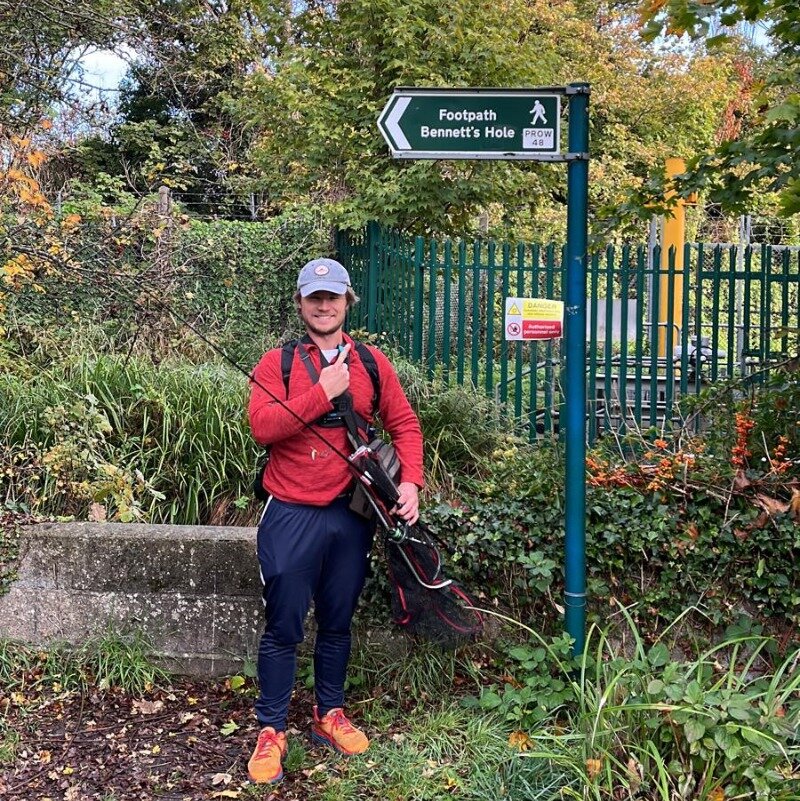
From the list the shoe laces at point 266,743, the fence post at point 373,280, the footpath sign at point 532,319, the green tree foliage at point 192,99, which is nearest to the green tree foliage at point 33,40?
the green tree foliage at point 192,99

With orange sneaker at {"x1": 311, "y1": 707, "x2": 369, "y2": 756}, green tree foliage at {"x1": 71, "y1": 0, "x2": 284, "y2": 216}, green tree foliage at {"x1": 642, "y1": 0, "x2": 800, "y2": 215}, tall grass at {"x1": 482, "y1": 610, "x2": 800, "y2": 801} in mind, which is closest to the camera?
tall grass at {"x1": 482, "y1": 610, "x2": 800, "y2": 801}

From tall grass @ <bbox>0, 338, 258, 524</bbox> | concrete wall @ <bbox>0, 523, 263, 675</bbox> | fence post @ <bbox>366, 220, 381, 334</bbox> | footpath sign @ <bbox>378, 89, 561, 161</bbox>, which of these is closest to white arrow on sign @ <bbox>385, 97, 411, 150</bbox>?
footpath sign @ <bbox>378, 89, 561, 161</bbox>

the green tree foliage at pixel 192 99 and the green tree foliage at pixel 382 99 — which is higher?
the green tree foliage at pixel 192 99

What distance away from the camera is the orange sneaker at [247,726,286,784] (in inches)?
129

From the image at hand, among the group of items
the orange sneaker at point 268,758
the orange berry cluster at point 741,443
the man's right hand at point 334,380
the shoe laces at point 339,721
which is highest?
the man's right hand at point 334,380

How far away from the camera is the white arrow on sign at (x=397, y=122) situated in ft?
10.5

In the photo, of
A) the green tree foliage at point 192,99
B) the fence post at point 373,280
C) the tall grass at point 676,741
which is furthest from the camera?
the green tree foliage at point 192,99

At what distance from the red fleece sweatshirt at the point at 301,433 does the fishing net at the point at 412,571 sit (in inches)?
4.2

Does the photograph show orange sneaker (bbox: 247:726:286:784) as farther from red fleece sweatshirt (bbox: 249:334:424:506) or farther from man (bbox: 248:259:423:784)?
red fleece sweatshirt (bbox: 249:334:424:506)

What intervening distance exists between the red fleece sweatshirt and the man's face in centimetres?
9

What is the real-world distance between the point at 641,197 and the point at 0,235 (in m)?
3.37

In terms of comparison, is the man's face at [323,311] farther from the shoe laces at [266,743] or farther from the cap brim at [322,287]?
the shoe laces at [266,743]

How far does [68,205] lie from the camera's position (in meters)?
9.05

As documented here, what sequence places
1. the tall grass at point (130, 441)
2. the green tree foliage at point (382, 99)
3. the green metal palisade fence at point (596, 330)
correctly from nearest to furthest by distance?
1. the tall grass at point (130, 441)
2. the green metal palisade fence at point (596, 330)
3. the green tree foliage at point (382, 99)
